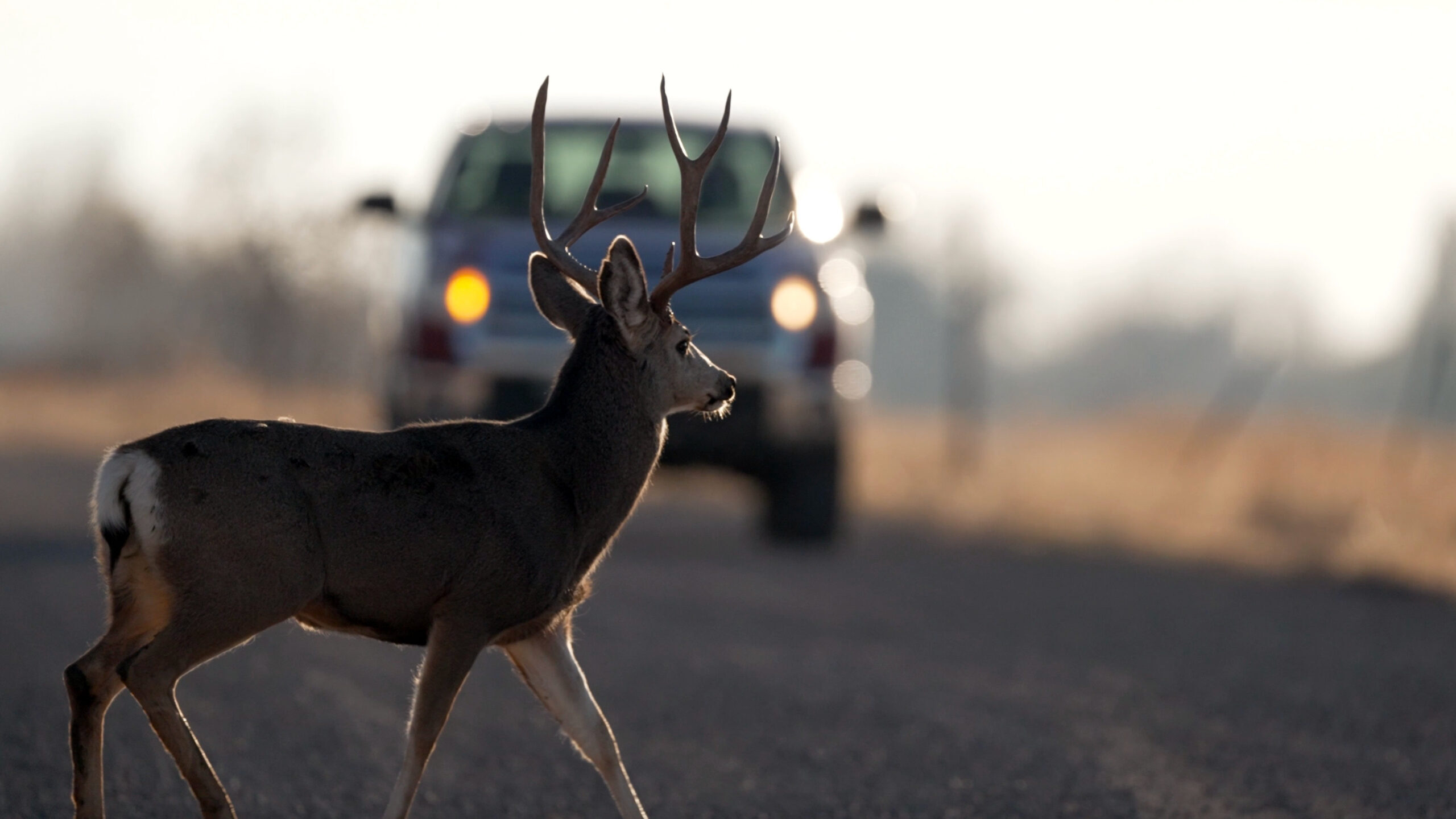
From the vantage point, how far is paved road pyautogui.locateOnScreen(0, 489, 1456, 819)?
7.27 metres

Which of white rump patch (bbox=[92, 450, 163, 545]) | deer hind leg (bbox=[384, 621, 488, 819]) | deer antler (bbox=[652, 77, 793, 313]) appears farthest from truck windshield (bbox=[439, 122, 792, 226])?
white rump patch (bbox=[92, 450, 163, 545])

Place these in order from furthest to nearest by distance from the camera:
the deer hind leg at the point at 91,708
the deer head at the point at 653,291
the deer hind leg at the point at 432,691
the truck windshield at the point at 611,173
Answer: the truck windshield at the point at 611,173, the deer head at the point at 653,291, the deer hind leg at the point at 432,691, the deer hind leg at the point at 91,708

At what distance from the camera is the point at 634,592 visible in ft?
41.7

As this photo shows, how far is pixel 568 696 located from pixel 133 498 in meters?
1.44

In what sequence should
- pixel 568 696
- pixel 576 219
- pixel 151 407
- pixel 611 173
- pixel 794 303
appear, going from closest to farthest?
pixel 568 696 < pixel 576 219 < pixel 794 303 < pixel 611 173 < pixel 151 407

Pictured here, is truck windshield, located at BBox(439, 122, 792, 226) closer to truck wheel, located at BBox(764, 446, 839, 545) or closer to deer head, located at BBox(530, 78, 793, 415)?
truck wheel, located at BBox(764, 446, 839, 545)

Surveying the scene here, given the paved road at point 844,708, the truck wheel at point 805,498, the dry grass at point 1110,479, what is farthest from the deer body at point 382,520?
the dry grass at point 1110,479

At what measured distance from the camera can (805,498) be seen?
14.7m

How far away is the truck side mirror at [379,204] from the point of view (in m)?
14.4

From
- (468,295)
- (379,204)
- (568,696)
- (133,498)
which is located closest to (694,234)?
(568,696)

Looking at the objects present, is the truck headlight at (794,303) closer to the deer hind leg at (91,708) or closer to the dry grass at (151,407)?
the deer hind leg at (91,708)

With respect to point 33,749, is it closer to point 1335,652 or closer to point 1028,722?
point 1028,722

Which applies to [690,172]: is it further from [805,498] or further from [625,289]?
[805,498]

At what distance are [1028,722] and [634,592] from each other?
423cm
